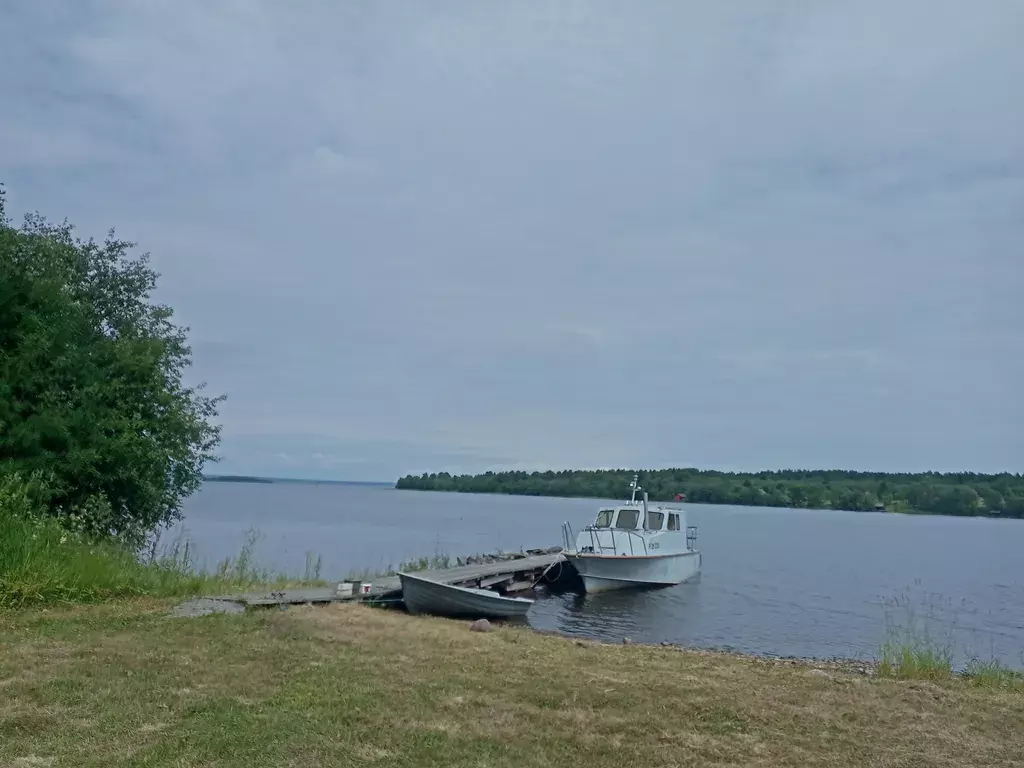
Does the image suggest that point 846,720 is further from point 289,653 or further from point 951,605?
point 951,605

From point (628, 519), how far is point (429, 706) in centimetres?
2009

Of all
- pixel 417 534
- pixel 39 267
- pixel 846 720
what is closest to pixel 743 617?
pixel 846 720

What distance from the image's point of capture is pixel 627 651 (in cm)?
1002

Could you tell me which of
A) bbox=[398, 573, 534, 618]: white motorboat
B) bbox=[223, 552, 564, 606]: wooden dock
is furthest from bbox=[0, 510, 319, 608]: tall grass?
bbox=[398, 573, 534, 618]: white motorboat

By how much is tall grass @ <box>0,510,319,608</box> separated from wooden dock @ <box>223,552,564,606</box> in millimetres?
923

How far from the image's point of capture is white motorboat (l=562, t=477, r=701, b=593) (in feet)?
79.5

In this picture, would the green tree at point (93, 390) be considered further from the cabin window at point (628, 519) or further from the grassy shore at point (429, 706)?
the cabin window at point (628, 519)

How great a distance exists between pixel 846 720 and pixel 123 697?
553cm

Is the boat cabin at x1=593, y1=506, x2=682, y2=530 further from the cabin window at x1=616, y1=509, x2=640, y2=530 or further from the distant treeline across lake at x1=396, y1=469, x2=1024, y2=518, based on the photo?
the distant treeline across lake at x1=396, y1=469, x2=1024, y2=518

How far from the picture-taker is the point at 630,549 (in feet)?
82.1

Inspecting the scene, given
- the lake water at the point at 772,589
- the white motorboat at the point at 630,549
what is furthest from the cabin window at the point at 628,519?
the lake water at the point at 772,589

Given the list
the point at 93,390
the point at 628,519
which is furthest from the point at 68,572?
the point at 628,519

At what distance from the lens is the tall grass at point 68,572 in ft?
33.6

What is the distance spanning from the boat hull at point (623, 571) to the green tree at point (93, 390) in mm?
11409
